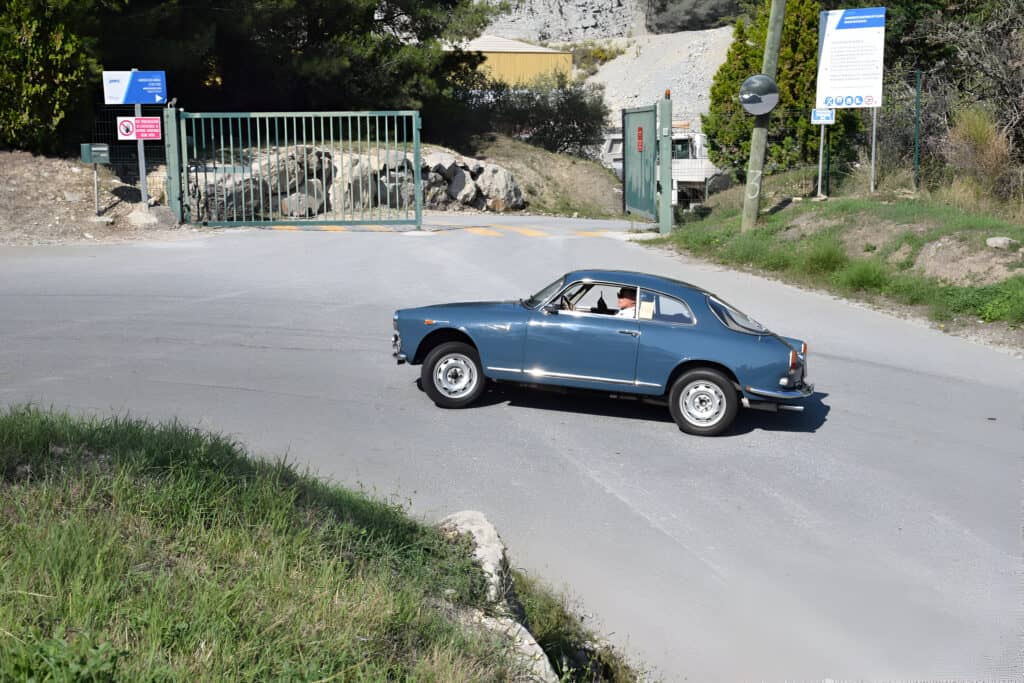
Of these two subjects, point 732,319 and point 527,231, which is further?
point 527,231

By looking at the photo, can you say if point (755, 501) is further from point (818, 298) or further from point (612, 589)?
point (818, 298)

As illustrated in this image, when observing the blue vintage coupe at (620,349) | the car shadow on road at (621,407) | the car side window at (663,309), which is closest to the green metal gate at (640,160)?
the car shadow on road at (621,407)

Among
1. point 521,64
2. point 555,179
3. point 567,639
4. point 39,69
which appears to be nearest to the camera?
point 567,639

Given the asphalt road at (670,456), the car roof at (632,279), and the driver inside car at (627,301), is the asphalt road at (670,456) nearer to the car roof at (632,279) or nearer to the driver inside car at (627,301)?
the driver inside car at (627,301)

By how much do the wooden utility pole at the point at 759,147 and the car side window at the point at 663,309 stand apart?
33.3 feet

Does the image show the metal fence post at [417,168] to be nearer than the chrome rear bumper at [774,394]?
No

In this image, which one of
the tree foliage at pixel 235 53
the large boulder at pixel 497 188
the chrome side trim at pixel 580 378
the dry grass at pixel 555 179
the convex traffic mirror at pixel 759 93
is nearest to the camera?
the chrome side trim at pixel 580 378

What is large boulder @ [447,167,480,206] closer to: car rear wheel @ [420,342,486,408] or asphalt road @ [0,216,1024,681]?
asphalt road @ [0,216,1024,681]

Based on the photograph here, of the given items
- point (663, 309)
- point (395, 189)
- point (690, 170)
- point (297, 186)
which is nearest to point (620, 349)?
point (663, 309)

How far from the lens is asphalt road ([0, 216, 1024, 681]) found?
606cm

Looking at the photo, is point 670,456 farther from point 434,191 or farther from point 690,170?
point 434,191

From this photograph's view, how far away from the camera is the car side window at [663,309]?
9.52m

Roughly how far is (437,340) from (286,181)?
52.7ft

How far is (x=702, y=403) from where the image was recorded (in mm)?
9328
